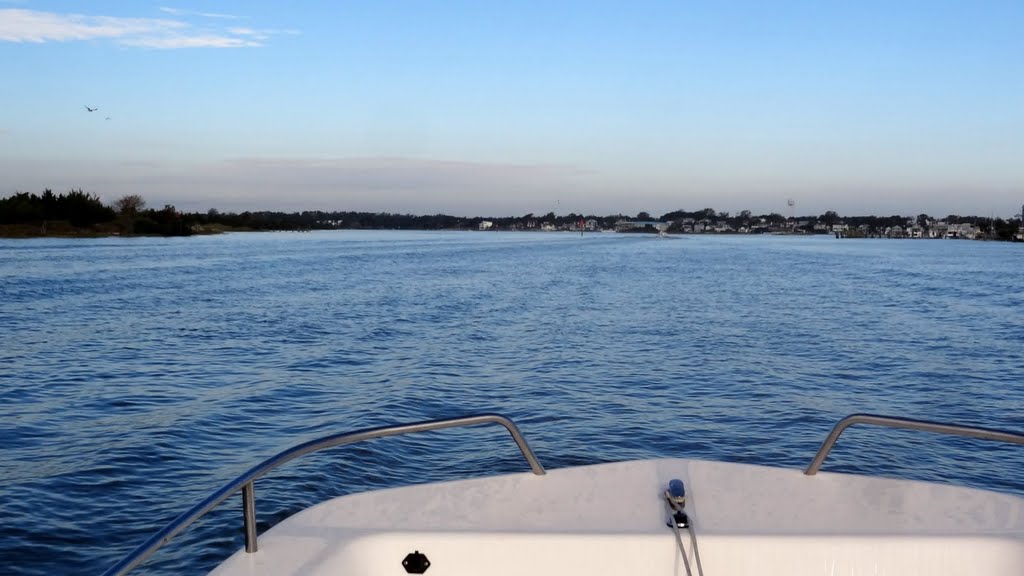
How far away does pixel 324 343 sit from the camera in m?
22.5

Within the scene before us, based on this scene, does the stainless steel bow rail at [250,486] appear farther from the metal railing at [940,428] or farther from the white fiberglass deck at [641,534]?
the metal railing at [940,428]

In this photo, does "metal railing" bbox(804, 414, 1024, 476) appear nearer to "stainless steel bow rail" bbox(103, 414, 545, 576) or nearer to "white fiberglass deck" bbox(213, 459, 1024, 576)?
"white fiberglass deck" bbox(213, 459, 1024, 576)

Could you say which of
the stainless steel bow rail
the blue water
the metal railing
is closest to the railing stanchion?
the stainless steel bow rail

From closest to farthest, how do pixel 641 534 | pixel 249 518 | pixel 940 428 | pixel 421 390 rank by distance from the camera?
pixel 249 518 → pixel 641 534 → pixel 940 428 → pixel 421 390

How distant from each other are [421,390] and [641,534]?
12155 millimetres

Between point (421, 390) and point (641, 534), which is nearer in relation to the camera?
point (641, 534)

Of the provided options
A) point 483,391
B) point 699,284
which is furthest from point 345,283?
point 483,391

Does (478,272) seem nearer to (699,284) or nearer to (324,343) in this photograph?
(699,284)

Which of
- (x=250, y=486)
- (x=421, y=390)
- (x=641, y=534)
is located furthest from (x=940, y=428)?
(x=421, y=390)

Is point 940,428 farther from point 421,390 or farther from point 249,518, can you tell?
point 421,390

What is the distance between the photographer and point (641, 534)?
11.4ft

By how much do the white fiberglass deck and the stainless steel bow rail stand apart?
0.17 meters

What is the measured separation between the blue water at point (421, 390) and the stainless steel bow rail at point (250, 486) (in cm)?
403

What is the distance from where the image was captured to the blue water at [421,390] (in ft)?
30.6
